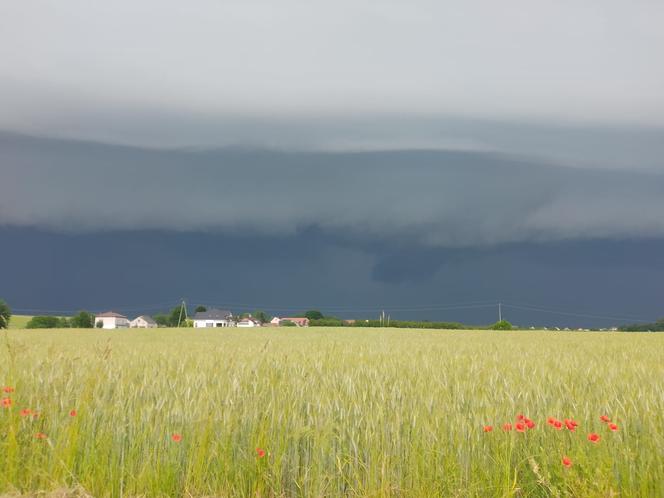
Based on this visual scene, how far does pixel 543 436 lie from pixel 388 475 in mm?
1482

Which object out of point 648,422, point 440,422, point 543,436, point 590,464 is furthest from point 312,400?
point 648,422

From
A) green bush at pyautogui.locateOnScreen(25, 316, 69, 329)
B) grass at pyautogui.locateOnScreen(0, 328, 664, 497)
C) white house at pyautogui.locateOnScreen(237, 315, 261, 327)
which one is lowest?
grass at pyautogui.locateOnScreen(0, 328, 664, 497)

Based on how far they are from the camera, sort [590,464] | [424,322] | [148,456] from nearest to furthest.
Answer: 1. [590,464]
2. [148,456]
3. [424,322]

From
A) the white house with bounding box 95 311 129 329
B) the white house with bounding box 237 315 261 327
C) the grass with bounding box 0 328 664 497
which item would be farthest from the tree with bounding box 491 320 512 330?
the white house with bounding box 95 311 129 329

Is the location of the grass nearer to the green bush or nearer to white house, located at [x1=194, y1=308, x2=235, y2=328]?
the green bush

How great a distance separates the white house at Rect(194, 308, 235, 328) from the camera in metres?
137

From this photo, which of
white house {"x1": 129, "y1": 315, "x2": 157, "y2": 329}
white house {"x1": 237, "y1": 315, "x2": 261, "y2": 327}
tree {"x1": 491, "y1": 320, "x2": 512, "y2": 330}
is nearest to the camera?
tree {"x1": 491, "y1": 320, "x2": 512, "y2": 330}

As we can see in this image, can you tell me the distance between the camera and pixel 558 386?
7.27m

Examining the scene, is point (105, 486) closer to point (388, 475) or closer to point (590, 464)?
point (388, 475)

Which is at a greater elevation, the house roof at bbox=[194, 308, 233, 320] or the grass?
the house roof at bbox=[194, 308, 233, 320]

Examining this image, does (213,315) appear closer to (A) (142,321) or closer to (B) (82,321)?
(A) (142,321)

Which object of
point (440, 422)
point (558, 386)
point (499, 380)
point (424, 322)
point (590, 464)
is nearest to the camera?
point (590, 464)

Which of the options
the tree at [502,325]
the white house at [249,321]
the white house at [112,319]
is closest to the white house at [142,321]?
the white house at [112,319]

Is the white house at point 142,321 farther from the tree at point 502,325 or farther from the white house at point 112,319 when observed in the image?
the tree at point 502,325
